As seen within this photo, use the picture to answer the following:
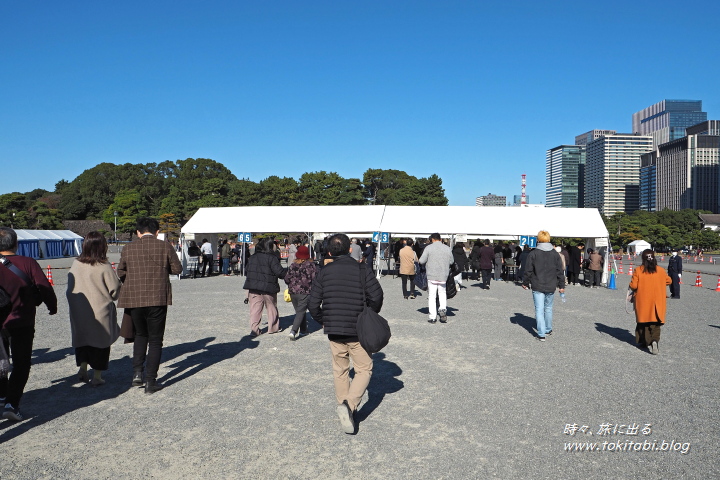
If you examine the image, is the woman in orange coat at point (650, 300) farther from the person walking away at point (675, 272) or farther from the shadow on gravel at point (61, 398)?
the person walking away at point (675, 272)

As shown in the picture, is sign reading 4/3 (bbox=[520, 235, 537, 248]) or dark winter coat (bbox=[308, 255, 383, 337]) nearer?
dark winter coat (bbox=[308, 255, 383, 337])

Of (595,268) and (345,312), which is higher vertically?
(345,312)

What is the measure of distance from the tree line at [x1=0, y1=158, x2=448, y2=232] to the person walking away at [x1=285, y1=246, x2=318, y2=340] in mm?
56772

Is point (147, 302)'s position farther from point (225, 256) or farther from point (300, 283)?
point (225, 256)

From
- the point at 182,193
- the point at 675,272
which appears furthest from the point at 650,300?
the point at 182,193

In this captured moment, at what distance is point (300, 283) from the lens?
872 cm

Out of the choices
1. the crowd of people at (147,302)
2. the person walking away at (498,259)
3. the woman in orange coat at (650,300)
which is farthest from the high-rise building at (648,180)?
the crowd of people at (147,302)

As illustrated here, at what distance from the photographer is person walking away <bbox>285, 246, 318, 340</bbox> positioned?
8.50 metres

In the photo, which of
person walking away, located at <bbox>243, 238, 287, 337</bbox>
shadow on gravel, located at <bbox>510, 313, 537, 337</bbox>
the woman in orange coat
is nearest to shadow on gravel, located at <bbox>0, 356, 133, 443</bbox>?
person walking away, located at <bbox>243, 238, 287, 337</bbox>

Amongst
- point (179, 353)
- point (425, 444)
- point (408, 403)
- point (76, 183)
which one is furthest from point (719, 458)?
point (76, 183)

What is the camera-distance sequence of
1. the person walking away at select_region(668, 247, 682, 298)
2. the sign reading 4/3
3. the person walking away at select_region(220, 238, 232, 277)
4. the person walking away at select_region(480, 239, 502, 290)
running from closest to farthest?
the person walking away at select_region(668, 247, 682, 298)
the person walking away at select_region(480, 239, 502, 290)
the sign reading 4/3
the person walking away at select_region(220, 238, 232, 277)

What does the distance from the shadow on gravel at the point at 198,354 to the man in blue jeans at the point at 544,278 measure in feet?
15.0

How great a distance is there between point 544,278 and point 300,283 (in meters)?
3.98

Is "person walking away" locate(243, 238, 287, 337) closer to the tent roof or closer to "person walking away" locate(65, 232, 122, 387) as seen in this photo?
"person walking away" locate(65, 232, 122, 387)
